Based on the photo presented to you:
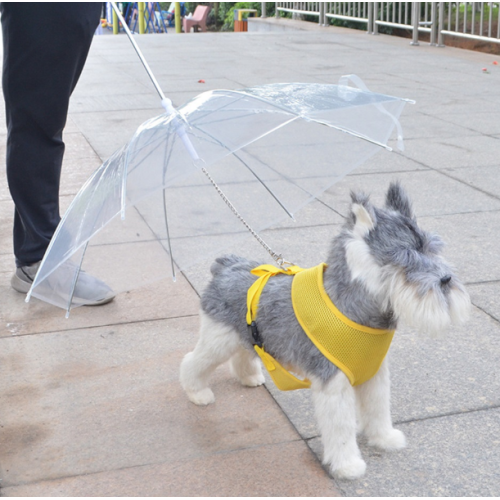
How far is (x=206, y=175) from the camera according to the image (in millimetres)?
3355

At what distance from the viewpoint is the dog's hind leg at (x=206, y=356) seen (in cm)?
309

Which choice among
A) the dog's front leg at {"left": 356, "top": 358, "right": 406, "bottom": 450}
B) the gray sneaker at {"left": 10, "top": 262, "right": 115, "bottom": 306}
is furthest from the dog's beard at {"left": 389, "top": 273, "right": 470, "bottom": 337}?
the gray sneaker at {"left": 10, "top": 262, "right": 115, "bottom": 306}

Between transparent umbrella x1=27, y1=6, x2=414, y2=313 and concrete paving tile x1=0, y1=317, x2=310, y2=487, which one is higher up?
transparent umbrella x1=27, y1=6, x2=414, y2=313

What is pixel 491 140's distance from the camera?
7609mm

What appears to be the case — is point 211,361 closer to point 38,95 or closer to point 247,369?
point 247,369

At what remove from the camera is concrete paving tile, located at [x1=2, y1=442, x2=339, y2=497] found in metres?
2.72

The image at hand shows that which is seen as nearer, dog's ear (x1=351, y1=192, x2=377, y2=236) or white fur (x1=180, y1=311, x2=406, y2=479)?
dog's ear (x1=351, y1=192, x2=377, y2=236)

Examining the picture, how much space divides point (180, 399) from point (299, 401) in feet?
1.73

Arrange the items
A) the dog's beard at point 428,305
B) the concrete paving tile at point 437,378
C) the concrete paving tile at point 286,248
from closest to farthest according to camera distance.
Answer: the dog's beard at point 428,305
the concrete paving tile at point 437,378
the concrete paving tile at point 286,248

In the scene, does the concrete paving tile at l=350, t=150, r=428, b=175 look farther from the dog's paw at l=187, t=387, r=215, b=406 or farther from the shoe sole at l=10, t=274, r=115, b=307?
the dog's paw at l=187, t=387, r=215, b=406

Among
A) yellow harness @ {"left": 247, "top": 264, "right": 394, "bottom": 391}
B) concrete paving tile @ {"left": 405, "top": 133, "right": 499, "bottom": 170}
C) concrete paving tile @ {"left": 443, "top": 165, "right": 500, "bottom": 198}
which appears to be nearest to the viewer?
yellow harness @ {"left": 247, "top": 264, "right": 394, "bottom": 391}

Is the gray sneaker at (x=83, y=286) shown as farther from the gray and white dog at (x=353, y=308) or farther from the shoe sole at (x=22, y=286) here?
the gray and white dog at (x=353, y=308)

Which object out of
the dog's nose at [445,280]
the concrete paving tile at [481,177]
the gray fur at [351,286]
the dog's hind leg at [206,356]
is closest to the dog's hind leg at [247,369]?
the dog's hind leg at [206,356]

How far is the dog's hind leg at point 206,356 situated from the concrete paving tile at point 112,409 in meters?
0.07
